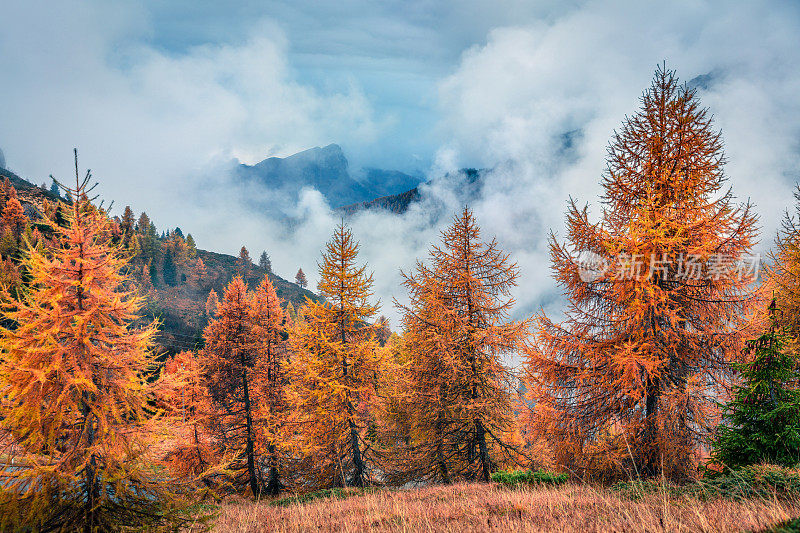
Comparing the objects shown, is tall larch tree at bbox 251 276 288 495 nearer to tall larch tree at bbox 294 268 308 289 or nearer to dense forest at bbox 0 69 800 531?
dense forest at bbox 0 69 800 531

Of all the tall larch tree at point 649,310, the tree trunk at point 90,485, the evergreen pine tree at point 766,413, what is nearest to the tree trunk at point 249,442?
the tree trunk at point 90,485

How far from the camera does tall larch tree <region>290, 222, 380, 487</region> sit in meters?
14.6

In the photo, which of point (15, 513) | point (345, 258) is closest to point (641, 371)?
point (345, 258)

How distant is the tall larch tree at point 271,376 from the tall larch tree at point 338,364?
5.52 feet

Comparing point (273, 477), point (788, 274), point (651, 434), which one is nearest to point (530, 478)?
point (651, 434)

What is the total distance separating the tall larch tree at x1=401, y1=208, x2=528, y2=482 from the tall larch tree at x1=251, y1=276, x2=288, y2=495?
21.2 feet

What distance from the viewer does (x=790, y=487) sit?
4688 millimetres

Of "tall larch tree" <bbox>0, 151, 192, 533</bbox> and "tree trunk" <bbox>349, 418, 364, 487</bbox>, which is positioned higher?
"tall larch tree" <bbox>0, 151, 192, 533</bbox>

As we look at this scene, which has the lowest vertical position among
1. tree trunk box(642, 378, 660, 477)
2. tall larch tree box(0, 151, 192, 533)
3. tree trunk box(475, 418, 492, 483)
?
tree trunk box(475, 418, 492, 483)

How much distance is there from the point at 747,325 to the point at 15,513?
50.0 feet

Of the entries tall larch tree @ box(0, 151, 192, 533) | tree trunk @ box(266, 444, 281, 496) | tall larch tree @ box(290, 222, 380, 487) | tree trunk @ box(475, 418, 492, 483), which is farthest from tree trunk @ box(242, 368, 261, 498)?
tree trunk @ box(475, 418, 492, 483)

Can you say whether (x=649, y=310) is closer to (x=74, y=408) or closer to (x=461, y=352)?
(x=461, y=352)

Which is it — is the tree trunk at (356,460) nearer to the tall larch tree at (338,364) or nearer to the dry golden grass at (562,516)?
the tall larch tree at (338,364)

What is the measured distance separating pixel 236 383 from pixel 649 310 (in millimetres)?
17076
